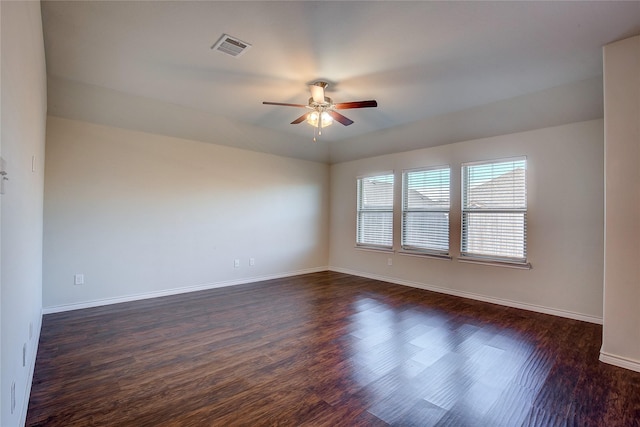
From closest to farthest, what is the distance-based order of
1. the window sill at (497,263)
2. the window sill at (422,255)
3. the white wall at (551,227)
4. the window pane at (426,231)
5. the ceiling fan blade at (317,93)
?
the ceiling fan blade at (317,93) → the white wall at (551,227) → the window sill at (497,263) → the window sill at (422,255) → the window pane at (426,231)

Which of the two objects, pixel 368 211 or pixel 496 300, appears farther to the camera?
pixel 368 211

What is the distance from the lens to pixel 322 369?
2.44m

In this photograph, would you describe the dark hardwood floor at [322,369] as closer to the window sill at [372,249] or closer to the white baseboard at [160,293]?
the white baseboard at [160,293]

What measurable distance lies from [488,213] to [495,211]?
11cm

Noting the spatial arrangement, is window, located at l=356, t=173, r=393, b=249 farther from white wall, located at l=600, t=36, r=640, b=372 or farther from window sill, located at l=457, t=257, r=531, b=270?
white wall, located at l=600, t=36, r=640, b=372

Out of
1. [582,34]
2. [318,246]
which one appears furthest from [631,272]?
[318,246]

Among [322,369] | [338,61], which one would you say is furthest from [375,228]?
[322,369]

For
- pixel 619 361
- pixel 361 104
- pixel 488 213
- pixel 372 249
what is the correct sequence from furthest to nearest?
1. pixel 372 249
2. pixel 488 213
3. pixel 361 104
4. pixel 619 361

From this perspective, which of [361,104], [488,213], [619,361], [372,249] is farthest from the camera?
[372,249]

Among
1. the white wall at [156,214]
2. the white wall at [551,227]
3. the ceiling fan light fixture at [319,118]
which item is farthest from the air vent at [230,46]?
the white wall at [551,227]

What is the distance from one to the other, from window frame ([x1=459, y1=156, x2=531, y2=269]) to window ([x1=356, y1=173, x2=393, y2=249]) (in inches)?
53.1

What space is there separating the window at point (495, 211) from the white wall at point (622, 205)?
1503 mm

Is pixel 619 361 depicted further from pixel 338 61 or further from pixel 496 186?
pixel 338 61

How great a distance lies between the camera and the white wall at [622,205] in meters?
2.48
